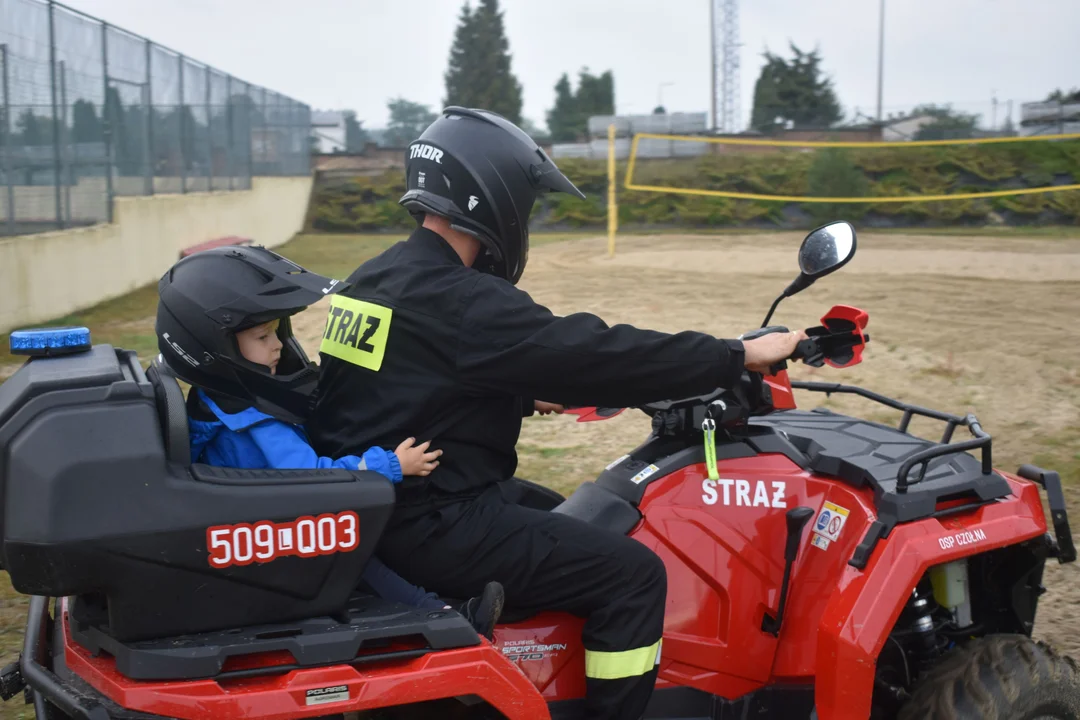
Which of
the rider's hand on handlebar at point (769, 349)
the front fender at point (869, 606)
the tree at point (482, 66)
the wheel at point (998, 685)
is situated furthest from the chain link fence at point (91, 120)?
the tree at point (482, 66)

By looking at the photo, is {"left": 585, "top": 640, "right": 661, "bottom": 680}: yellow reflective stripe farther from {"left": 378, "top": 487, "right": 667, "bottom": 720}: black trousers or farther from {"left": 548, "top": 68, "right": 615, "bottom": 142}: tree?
{"left": 548, "top": 68, "right": 615, "bottom": 142}: tree

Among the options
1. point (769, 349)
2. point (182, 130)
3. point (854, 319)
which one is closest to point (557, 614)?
point (769, 349)

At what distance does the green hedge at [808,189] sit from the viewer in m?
27.3

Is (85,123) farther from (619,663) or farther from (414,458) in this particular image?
(619,663)

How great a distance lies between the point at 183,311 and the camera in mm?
2543

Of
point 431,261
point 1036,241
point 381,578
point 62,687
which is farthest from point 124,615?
point 1036,241

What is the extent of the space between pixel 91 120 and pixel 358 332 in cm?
1480

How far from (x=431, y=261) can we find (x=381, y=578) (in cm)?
81

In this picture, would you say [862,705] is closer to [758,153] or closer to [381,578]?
[381,578]

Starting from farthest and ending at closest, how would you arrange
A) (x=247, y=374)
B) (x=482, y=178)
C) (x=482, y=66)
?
1. (x=482, y=66)
2. (x=482, y=178)
3. (x=247, y=374)

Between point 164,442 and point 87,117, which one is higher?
point 87,117

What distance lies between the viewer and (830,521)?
2998 mm

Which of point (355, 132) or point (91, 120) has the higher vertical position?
point (355, 132)

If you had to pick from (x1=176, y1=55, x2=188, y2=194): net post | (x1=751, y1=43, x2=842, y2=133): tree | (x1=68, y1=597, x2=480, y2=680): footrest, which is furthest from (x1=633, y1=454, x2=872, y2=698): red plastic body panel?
(x1=751, y1=43, x2=842, y2=133): tree
